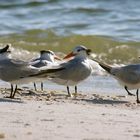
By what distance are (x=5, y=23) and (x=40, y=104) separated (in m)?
11.4

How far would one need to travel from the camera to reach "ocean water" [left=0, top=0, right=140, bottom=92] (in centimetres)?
1461

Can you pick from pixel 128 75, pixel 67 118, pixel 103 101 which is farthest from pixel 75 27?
pixel 67 118

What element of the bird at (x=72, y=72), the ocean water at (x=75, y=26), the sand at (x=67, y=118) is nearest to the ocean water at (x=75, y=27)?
the ocean water at (x=75, y=26)

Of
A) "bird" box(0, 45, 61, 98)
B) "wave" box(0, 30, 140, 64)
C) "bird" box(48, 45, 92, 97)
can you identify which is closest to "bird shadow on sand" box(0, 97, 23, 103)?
Result: "bird" box(0, 45, 61, 98)

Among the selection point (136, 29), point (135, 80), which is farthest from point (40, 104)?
point (136, 29)

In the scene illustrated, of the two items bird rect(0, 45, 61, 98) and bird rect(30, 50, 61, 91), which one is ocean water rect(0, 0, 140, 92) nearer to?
bird rect(30, 50, 61, 91)

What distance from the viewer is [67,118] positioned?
6609mm

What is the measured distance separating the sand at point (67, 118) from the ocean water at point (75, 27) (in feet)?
5.87

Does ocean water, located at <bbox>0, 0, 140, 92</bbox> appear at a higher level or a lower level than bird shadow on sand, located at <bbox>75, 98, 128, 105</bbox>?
higher

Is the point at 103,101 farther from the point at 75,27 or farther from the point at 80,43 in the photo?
the point at 75,27

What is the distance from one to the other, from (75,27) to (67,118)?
11268mm

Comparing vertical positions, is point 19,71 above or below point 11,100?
above

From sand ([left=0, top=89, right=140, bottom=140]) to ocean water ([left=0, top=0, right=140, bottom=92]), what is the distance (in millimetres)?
1790

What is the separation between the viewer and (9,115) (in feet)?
21.9
